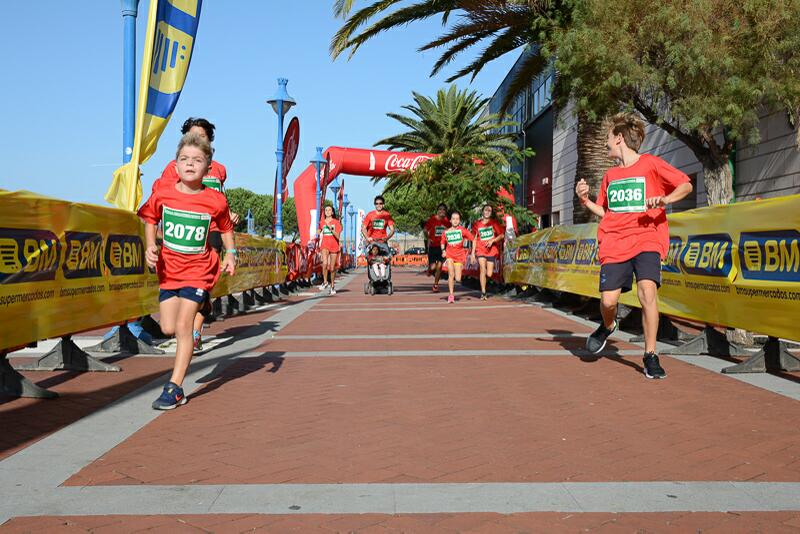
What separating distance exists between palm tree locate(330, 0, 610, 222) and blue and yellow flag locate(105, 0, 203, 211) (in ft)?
25.5

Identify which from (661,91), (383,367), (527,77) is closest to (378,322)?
(383,367)

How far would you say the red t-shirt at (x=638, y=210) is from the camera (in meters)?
6.02

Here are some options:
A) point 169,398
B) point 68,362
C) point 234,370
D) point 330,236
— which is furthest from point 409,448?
point 330,236

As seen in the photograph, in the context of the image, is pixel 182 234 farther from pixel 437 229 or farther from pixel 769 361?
pixel 437 229

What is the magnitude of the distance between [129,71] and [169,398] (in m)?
4.90

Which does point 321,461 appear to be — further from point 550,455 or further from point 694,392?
point 694,392

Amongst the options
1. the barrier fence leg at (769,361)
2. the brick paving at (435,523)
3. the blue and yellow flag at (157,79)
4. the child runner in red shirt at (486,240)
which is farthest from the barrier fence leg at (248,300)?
the brick paving at (435,523)

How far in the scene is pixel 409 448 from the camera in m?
3.97

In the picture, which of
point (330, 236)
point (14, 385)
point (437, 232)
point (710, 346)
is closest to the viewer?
point (14, 385)

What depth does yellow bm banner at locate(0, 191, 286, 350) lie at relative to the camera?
5.08 m

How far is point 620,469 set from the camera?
3.57m

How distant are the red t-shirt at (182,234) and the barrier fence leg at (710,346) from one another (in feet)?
15.2

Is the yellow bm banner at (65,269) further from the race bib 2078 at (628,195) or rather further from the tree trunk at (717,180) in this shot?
the tree trunk at (717,180)

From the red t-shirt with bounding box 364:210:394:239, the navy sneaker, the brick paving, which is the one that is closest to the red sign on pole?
the red t-shirt with bounding box 364:210:394:239
